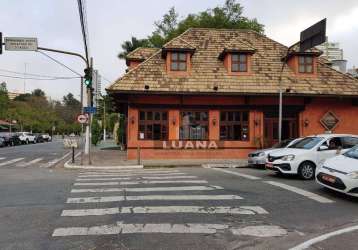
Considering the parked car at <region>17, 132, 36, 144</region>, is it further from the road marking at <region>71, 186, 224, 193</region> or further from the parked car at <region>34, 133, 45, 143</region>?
the road marking at <region>71, 186, 224, 193</region>

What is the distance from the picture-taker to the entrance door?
26422mm

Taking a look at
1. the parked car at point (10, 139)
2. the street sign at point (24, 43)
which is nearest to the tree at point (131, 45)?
the parked car at point (10, 139)

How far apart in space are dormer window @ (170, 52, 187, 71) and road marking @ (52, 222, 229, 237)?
1865 cm

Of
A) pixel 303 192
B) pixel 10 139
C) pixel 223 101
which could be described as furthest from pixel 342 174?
pixel 10 139

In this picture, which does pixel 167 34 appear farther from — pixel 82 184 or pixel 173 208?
pixel 173 208

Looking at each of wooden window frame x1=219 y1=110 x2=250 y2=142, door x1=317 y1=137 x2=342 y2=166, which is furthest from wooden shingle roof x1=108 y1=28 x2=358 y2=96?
door x1=317 y1=137 x2=342 y2=166

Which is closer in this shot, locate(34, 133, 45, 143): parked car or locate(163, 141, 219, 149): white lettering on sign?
locate(163, 141, 219, 149): white lettering on sign

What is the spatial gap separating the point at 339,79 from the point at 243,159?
7.94 meters

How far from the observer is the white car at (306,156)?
15172 millimetres

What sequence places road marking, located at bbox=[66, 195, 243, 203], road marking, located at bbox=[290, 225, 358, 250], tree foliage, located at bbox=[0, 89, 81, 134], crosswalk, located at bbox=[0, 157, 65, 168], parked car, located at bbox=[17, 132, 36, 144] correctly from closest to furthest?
→ 1. road marking, located at bbox=[290, 225, 358, 250]
2. road marking, located at bbox=[66, 195, 243, 203]
3. crosswalk, located at bbox=[0, 157, 65, 168]
4. parked car, located at bbox=[17, 132, 36, 144]
5. tree foliage, located at bbox=[0, 89, 81, 134]

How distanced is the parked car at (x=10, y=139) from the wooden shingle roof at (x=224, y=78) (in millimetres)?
29904

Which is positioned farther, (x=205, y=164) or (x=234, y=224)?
(x=205, y=164)

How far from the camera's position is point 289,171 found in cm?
1516

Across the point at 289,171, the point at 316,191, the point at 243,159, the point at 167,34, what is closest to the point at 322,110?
the point at 243,159
